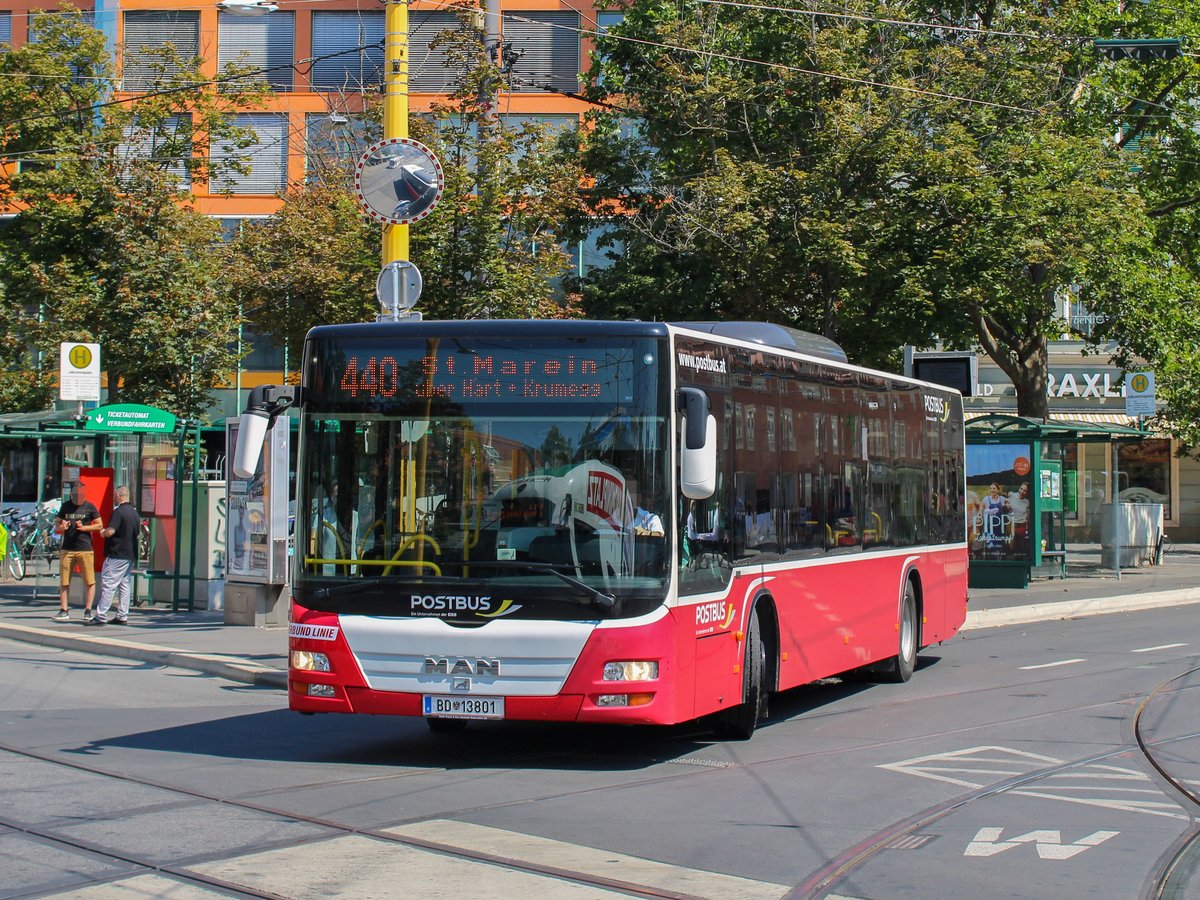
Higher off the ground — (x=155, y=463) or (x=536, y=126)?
(x=536, y=126)

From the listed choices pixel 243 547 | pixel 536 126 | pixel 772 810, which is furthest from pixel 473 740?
pixel 536 126

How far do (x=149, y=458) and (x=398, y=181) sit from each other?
8.52 metres

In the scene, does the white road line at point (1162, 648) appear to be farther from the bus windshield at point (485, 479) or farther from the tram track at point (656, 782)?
the bus windshield at point (485, 479)

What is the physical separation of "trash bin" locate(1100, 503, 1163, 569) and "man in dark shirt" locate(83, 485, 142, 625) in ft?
66.3

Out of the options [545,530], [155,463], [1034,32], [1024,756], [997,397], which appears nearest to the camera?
[545,530]

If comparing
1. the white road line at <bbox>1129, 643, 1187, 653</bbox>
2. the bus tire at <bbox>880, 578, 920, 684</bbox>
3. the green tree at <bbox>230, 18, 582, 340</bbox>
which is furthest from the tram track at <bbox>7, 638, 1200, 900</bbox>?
the green tree at <bbox>230, 18, 582, 340</bbox>

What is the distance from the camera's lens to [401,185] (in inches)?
556

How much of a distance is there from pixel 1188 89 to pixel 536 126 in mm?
16400

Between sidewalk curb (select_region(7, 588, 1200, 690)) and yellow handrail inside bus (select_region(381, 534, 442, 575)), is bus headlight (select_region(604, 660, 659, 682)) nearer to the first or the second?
yellow handrail inside bus (select_region(381, 534, 442, 575))

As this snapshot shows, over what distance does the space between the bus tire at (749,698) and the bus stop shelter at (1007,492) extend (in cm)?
1562

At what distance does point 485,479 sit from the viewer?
9383mm

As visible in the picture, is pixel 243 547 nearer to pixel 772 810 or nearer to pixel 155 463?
pixel 155 463

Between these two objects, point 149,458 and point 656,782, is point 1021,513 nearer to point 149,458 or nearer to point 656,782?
point 149,458

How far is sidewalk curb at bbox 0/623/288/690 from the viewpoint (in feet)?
47.0
